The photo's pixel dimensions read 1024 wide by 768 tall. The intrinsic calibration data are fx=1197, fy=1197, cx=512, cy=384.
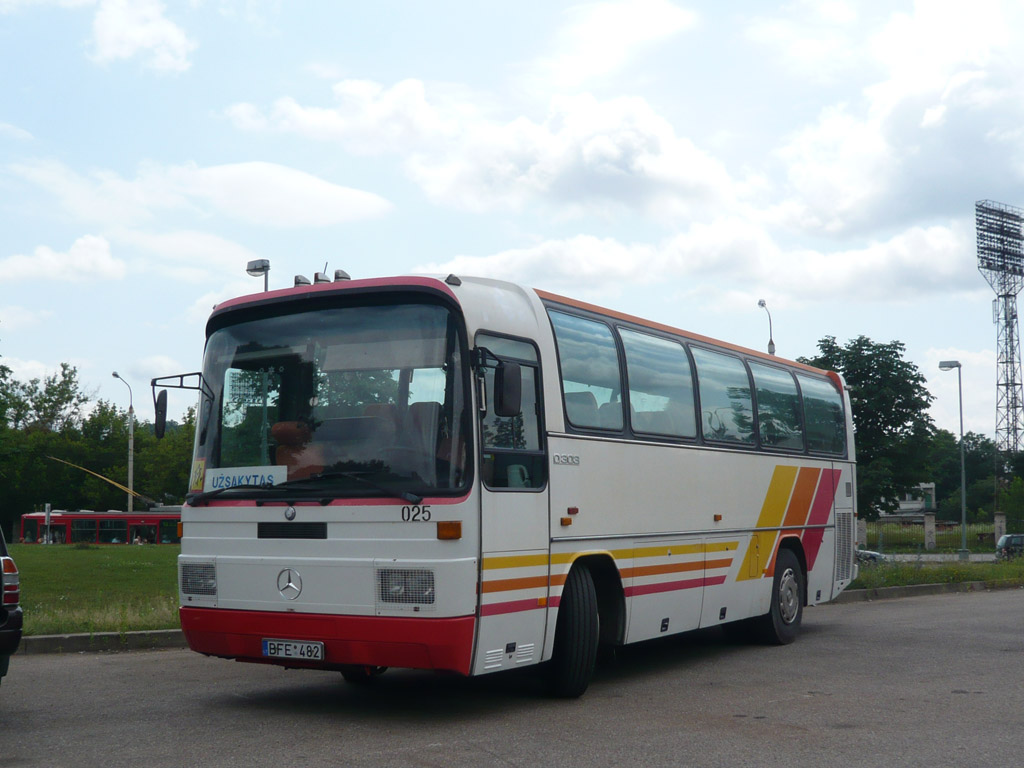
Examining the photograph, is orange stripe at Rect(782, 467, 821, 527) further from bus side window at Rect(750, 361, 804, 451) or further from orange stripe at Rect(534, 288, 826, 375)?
orange stripe at Rect(534, 288, 826, 375)

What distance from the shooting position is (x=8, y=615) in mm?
8242

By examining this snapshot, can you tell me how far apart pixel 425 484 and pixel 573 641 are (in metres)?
1.99

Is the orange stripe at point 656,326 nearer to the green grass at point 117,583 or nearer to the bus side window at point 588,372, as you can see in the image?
the bus side window at point 588,372

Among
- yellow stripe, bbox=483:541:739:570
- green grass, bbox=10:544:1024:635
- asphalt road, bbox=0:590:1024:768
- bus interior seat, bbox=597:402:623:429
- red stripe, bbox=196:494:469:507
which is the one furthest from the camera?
green grass, bbox=10:544:1024:635

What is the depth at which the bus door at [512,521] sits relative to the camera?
8.31 meters

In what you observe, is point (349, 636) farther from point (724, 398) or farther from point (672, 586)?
point (724, 398)

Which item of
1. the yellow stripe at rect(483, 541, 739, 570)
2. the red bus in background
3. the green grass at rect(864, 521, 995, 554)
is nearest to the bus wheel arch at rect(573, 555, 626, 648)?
the yellow stripe at rect(483, 541, 739, 570)

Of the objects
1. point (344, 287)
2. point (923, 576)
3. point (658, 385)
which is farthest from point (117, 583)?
point (344, 287)

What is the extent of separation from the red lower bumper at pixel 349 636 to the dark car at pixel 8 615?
4.19 ft

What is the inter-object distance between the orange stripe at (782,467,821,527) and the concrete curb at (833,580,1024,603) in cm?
655

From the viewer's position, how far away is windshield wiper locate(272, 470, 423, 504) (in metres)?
8.12

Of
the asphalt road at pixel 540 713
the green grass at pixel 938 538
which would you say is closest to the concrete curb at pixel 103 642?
the asphalt road at pixel 540 713

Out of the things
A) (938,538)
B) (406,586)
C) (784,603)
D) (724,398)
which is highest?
(724,398)

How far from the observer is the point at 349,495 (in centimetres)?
834
